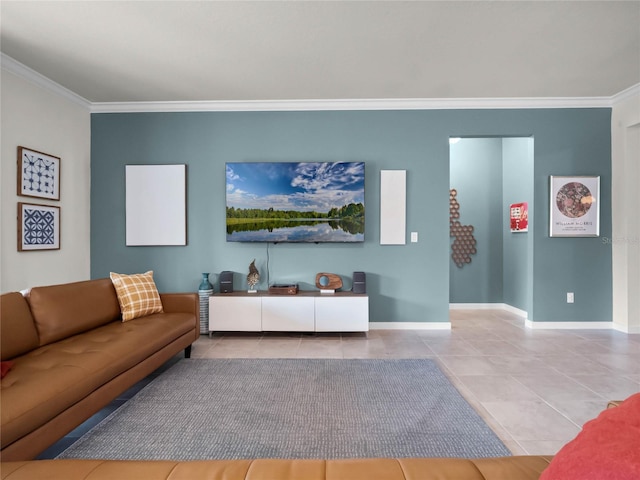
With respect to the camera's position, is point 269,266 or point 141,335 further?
point 269,266

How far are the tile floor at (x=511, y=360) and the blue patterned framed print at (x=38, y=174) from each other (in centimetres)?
235

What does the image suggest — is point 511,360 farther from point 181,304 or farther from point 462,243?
point 181,304

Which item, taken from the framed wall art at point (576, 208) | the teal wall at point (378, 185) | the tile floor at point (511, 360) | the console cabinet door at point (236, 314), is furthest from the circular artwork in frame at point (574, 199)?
the console cabinet door at point (236, 314)

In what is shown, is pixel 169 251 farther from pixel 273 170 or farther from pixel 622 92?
pixel 622 92

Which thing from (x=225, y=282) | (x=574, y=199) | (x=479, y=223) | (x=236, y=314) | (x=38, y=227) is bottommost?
(x=236, y=314)

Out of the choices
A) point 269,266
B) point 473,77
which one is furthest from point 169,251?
point 473,77

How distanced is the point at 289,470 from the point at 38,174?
13.4 feet

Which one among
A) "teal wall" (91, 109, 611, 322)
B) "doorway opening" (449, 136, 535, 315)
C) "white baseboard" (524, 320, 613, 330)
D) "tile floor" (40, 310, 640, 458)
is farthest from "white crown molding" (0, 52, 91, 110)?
"white baseboard" (524, 320, 613, 330)

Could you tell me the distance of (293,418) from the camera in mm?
2068

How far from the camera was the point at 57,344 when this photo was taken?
2.18m

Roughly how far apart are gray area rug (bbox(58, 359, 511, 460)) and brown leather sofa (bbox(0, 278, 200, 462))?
0.75ft

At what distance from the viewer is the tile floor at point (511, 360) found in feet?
6.76

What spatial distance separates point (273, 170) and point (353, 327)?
2.14 metres

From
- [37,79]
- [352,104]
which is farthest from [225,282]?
[37,79]
